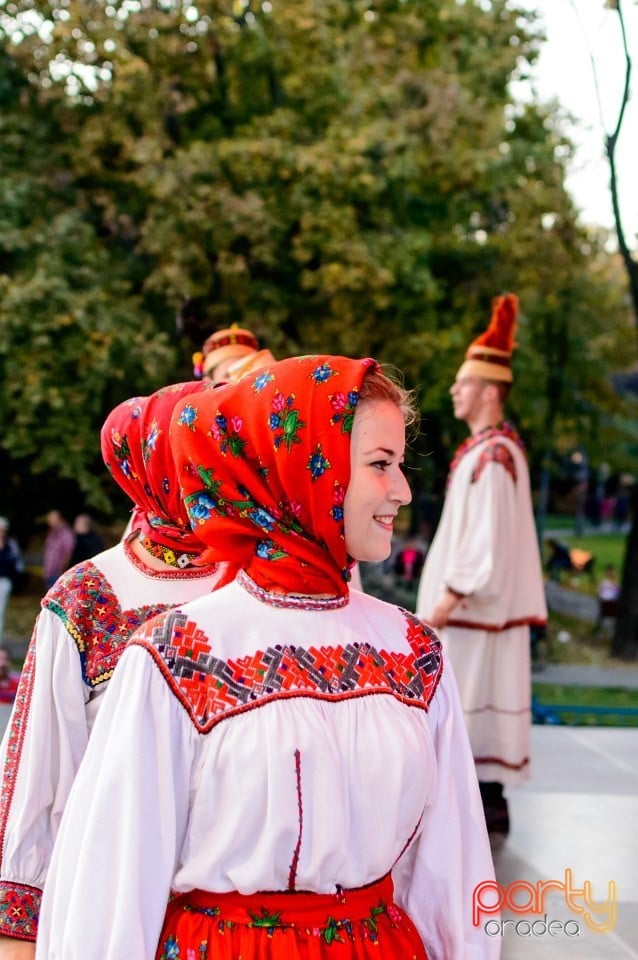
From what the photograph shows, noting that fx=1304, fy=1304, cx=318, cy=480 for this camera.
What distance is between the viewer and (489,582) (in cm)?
573

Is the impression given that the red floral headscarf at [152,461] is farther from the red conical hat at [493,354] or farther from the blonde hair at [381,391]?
the red conical hat at [493,354]

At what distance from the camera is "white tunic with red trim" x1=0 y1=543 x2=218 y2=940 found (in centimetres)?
236

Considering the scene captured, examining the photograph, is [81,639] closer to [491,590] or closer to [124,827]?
[124,827]

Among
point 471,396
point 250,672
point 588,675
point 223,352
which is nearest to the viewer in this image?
point 250,672

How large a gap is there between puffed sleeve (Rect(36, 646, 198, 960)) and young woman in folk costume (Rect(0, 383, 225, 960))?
0.55 m

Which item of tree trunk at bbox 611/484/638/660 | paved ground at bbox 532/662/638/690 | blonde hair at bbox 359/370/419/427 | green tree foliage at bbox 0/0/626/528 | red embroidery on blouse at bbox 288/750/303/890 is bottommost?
paved ground at bbox 532/662/638/690

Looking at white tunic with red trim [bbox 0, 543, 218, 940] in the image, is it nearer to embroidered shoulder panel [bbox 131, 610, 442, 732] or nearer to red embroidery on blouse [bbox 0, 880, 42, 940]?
red embroidery on blouse [bbox 0, 880, 42, 940]

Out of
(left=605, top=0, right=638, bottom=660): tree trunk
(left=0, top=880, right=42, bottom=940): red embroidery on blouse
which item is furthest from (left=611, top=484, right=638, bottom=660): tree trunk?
(left=0, top=880, right=42, bottom=940): red embroidery on blouse

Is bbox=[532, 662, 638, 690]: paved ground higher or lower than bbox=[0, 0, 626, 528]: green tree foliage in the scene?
lower

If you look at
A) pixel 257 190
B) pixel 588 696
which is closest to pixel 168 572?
pixel 588 696

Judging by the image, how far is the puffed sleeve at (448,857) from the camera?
1.98 metres

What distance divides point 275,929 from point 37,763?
0.77 meters

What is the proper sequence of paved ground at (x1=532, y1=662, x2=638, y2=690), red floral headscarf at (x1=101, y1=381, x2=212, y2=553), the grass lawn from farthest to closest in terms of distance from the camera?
paved ground at (x1=532, y1=662, x2=638, y2=690), the grass lawn, red floral headscarf at (x1=101, y1=381, x2=212, y2=553)

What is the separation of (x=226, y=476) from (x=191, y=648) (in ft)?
0.82
